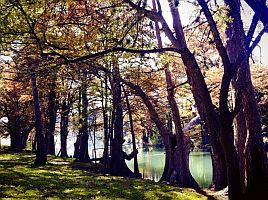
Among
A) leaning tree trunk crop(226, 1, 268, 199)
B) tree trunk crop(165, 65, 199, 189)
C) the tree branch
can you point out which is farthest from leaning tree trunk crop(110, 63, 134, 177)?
the tree branch

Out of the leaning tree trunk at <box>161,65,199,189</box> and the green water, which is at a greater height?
the leaning tree trunk at <box>161,65,199,189</box>

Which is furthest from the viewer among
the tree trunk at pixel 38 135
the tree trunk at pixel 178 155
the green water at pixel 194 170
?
the green water at pixel 194 170

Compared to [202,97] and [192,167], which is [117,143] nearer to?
[202,97]

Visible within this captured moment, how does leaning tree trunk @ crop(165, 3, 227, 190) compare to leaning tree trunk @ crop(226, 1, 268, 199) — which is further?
leaning tree trunk @ crop(226, 1, 268, 199)

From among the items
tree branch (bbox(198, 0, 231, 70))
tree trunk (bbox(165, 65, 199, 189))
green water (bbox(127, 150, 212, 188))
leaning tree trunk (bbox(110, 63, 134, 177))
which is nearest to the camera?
tree branch (bbox(198, 0, 231, 70))

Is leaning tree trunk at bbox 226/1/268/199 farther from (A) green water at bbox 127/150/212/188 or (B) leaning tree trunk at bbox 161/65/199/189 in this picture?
(A) green water at bbox 127/150/212/188

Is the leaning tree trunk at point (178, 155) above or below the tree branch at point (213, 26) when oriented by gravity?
below

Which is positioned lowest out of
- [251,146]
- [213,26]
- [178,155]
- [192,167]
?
[192,167]

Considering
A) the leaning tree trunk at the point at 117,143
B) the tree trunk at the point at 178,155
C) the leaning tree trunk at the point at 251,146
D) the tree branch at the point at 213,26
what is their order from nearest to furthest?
the tree branch at the point at 213,26, the leaning tree trunk at the point at 251,146, the tree trunk at the point at 178,155, the leaning tree trunk at the point at 117,143

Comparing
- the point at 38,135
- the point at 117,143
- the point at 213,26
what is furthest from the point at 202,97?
the point at 38,135

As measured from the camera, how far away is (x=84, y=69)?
58.0 feet

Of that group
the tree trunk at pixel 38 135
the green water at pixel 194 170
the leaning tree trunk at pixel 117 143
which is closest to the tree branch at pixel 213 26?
the leaning tree trunk at pixel 117 143

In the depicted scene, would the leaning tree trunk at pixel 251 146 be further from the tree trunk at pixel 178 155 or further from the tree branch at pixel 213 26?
the tree trunk at pixel 178 155

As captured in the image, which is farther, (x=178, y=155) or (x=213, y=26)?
(x=178, y=155)
